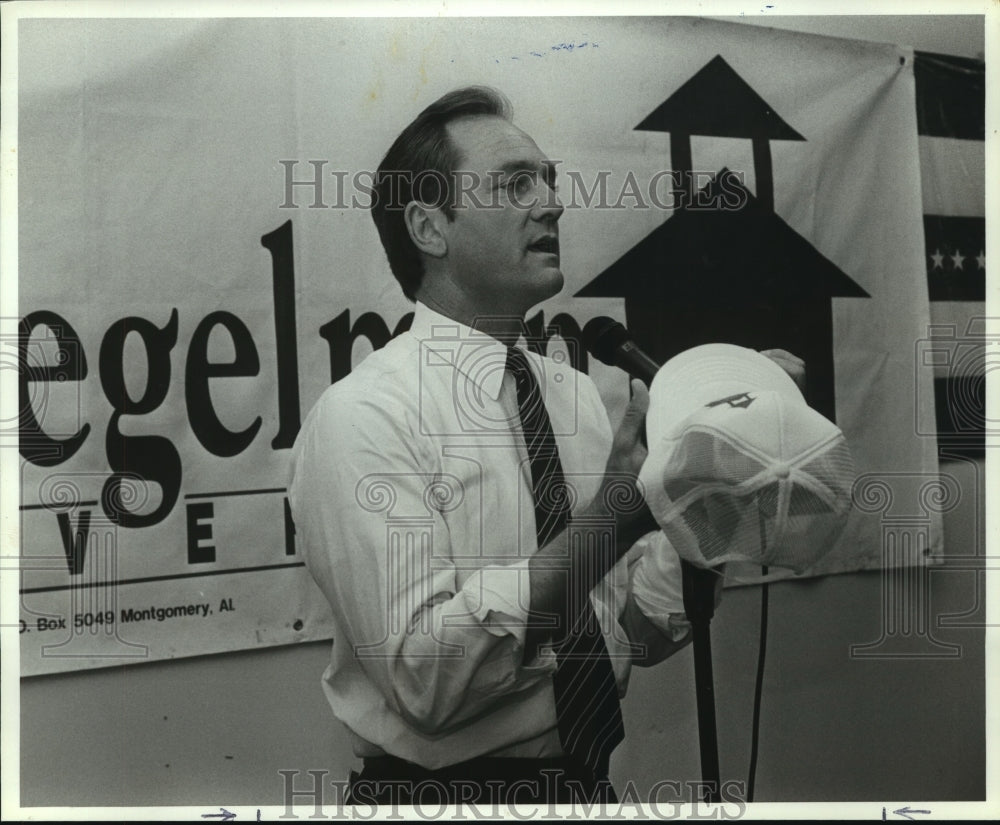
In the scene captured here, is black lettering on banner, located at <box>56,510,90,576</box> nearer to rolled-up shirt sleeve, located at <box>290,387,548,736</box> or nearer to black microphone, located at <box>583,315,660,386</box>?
rolled-up shirt sleeve, located at <box>290,387,548,736</box>

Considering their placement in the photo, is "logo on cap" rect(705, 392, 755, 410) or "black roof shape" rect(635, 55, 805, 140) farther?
"black roof shape" rect(635, 55, 805, 140)

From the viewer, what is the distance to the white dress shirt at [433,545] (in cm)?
192

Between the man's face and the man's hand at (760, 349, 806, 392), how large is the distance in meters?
0.43

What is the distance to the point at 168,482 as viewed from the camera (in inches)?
77.5

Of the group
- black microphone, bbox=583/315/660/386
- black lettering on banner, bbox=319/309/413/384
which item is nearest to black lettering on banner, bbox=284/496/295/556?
black lettering on banner, bbox=319/309/413/384

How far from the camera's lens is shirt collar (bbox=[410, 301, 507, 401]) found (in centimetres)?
200

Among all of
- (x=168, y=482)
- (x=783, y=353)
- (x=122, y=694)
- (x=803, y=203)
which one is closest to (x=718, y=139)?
(x=803, y=203)

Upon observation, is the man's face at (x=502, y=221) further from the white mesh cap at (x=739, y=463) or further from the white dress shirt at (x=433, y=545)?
the white mesh cap at (x=739, y=463)

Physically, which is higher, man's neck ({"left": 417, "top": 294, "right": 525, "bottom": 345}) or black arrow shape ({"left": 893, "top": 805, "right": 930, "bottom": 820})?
man's neck ({"left": 417, "top": 294, "right": 525, "bottom": 345})

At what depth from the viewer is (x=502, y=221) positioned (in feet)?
6.63

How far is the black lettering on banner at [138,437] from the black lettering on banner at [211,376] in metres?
0.04

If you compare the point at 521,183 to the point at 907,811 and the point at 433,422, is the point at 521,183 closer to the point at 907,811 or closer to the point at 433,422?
the point at 433,422

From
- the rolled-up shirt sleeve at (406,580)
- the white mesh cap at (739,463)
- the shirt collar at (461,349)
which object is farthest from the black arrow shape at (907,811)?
the shirt collar at (461,349)

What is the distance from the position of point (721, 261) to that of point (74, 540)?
1.30 meters
